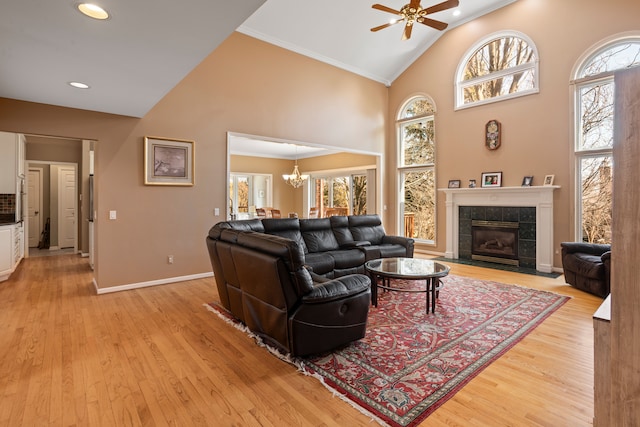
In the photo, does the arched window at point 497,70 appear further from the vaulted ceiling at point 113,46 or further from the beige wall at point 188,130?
the vaulted ceiling at point 113,46

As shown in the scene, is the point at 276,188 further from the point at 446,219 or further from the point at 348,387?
the point at 348,387

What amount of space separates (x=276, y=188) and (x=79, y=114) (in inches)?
300

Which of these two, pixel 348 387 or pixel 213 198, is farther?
pixel 213 198

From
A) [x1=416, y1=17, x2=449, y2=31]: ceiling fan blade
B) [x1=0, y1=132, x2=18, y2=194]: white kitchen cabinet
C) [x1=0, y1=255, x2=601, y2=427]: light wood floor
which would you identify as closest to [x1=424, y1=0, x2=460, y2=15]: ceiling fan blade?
[x1=416, y1=17, x2=449, y2=31]: ceiling fan blade

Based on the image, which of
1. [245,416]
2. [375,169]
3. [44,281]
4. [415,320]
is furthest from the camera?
[375,169]

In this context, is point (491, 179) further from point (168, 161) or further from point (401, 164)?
point (168, 161)

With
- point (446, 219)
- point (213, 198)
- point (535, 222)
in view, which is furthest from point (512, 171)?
point (213, 198)

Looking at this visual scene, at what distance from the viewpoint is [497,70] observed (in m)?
6.31

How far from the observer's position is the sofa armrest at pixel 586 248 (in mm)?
4439

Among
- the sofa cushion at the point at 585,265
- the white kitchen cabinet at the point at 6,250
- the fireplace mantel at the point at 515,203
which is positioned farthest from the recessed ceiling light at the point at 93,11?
the fireplace mantel at the point at 515,203

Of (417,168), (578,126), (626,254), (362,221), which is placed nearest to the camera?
(626,254)

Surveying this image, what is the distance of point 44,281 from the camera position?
495 centimetres

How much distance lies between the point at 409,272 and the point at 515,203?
369 centimetres

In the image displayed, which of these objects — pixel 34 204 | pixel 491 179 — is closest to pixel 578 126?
pixel 491 179
